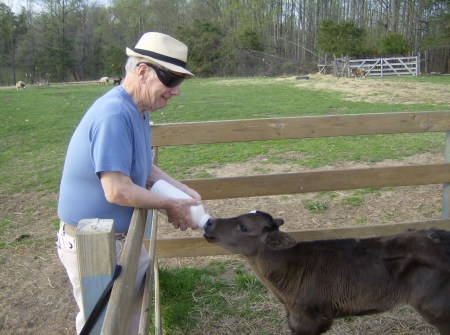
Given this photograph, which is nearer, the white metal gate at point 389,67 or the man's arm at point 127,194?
the man's arm at point 127,194

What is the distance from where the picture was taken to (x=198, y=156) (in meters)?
10.4

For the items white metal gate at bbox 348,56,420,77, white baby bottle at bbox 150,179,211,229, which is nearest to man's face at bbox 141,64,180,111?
white baby bottle at bbox 150,179,211,229

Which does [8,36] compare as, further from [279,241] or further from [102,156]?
[102,156]

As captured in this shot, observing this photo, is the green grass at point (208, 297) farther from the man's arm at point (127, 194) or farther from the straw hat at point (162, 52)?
the straw hat at point (162, 52)

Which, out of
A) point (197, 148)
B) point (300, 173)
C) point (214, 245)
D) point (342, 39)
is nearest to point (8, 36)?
point (342, 39)

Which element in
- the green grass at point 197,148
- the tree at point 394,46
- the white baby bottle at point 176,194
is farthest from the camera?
the tree at point 394,46

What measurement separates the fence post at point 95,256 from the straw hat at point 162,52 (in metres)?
1.31

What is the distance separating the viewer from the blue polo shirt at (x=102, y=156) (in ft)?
8.11

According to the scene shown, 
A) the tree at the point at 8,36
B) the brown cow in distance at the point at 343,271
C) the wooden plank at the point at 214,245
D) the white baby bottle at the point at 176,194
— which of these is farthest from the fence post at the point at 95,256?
the tree at the point at 8,36

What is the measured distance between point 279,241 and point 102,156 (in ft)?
5.23

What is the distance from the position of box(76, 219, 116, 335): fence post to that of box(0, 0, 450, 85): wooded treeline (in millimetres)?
46739

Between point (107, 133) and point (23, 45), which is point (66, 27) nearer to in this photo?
point (23, 45)

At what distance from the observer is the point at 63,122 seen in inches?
642

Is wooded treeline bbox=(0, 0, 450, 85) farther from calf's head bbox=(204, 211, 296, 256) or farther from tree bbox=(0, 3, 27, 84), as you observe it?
calf's head bbox=(204, 211, 296, 256)
